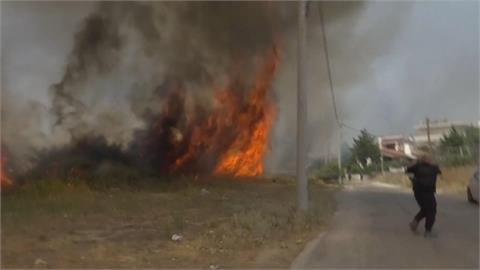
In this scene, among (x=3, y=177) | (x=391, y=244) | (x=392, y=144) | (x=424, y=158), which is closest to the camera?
(x=391, y=244)

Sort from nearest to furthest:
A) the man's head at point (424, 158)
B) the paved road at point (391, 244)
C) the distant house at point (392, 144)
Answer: the paved road at point (391, 244) < the man's head at point (424, 158) < the distant house at point (392, 144)

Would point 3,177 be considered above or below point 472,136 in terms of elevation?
below

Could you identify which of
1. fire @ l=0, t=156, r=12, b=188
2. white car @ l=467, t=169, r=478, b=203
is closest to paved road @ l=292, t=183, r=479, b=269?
white car @ l=467, t=169, r=478, b=203

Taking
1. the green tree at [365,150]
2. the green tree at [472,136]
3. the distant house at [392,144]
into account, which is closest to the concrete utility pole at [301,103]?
the distant house at [392,144]

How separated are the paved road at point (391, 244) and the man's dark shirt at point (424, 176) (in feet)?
2.62

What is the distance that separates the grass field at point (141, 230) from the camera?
297 inches

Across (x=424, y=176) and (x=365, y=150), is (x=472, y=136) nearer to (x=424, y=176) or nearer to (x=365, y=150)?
(x=365, y=150)

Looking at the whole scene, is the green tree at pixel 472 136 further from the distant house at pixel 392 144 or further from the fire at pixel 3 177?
the fire at pixel 3 177

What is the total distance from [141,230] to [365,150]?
15694 mm

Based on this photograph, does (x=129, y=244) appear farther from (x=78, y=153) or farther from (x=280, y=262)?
(x=78, y=153)

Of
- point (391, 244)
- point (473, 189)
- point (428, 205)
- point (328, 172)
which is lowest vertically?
point (391, 244)

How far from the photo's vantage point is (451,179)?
2348 cm

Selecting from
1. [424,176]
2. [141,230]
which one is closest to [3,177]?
[141,230]

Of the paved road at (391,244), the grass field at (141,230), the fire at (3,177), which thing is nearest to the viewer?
the grass field at (141,230)
